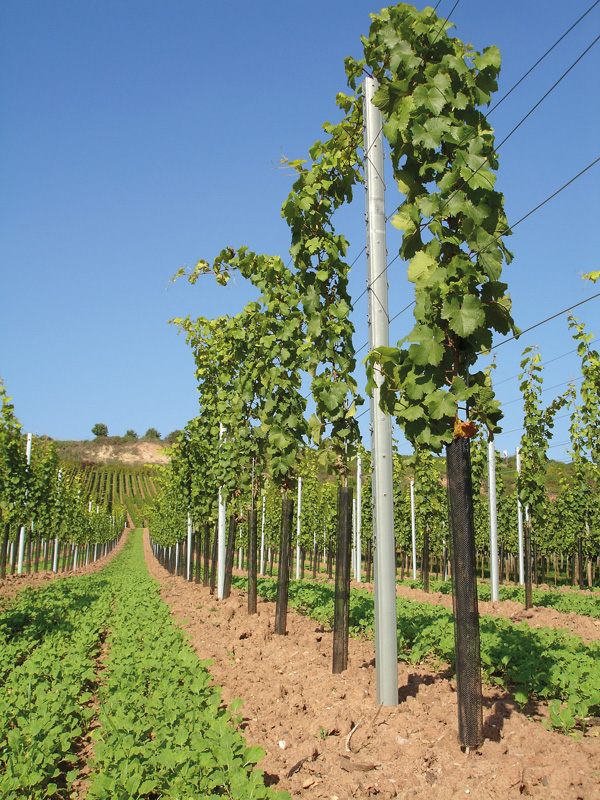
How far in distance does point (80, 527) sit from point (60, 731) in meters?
37.7

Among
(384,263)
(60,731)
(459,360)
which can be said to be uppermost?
(384,263)

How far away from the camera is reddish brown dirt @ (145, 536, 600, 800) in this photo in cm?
351

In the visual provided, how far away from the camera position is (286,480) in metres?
9.55

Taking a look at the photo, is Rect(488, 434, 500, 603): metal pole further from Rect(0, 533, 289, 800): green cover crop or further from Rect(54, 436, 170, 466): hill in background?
Rect(54, 436, 170, 466): hill in background

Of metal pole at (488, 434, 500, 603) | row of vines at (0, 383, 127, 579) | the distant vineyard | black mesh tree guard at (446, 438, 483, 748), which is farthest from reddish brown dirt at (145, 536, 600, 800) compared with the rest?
the distant vineyard

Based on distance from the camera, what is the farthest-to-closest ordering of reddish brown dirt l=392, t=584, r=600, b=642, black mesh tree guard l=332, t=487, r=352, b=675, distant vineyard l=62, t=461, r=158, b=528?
distant vineyard l=62, t=461, r=158, b=528
reddish brown dirt l=392, t=584, r=600, b=642
black mesh tree guard l=332, t=487, r=352, b=675

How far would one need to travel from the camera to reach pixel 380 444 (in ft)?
18.3

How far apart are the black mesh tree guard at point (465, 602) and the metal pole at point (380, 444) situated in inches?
A: 44.1

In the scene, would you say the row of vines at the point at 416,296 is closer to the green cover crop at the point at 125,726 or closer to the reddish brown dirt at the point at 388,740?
the reddish brown dirt at the point at 388,740

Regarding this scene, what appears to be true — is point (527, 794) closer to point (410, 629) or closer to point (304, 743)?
point (304, 743)

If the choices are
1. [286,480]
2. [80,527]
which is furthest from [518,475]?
[80,527]

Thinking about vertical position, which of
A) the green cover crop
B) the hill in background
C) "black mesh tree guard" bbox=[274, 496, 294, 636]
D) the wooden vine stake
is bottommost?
the green cover crop

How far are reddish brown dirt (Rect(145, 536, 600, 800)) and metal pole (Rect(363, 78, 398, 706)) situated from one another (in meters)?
0.43

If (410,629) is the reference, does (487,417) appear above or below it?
above
